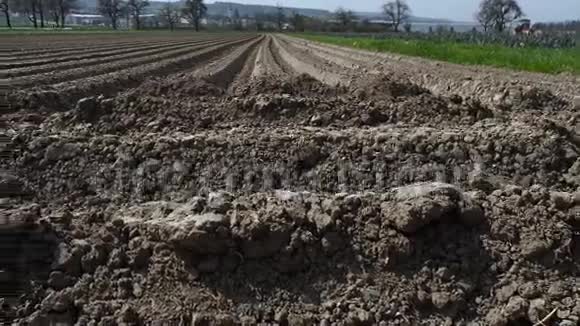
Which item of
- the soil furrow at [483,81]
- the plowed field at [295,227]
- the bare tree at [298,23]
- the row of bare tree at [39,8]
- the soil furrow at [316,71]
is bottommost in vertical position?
the plowed field at [295,227]

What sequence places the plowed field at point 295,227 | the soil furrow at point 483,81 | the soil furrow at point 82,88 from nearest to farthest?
the plowed field at point 295,227 → the soil furrow at point 483,81 → the soil furrow at point 82,88

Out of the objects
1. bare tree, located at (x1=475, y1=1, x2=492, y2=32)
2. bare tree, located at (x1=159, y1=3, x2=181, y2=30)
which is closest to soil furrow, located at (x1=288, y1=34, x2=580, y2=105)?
bare tree, located at (x1=475, y1=1, x2=492, y2=32)

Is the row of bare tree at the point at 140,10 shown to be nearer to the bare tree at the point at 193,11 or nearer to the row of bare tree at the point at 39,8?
the bare tree at the point at 193,11

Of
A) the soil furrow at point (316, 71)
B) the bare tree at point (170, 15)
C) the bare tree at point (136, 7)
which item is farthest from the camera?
the bare tree at point (170, 15)

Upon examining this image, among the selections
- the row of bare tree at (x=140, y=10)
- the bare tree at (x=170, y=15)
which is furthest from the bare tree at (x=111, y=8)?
the bare tree at (x=170, y=15)

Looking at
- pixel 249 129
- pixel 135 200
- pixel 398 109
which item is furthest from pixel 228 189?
pixel 398 109

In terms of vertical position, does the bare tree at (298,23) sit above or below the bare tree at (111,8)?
below

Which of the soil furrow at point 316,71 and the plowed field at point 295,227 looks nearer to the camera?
the plowed field at point 295,227

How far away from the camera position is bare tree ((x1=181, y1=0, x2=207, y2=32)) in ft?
318

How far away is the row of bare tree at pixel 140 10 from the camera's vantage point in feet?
317

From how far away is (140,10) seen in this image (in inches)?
3949

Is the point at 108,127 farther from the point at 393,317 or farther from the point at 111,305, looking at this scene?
the point at 393,317

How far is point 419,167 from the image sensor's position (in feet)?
17.4

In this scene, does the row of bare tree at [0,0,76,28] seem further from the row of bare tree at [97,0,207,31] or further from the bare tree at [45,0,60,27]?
the row of bare tree at [97,0,207,31]
